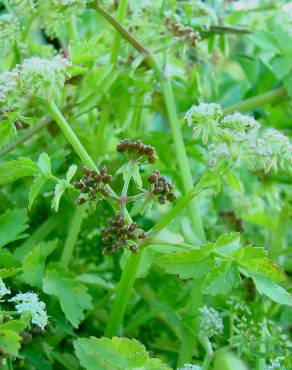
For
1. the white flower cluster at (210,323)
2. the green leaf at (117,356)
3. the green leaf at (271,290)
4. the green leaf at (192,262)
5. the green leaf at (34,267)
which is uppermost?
the green leaf at (192,262)

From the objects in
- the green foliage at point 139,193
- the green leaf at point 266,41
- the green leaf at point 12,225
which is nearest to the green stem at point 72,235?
the green foliage at point 139,193

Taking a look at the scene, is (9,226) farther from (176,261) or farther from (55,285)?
(176,261)

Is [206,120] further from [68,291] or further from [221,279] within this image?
[68,291]

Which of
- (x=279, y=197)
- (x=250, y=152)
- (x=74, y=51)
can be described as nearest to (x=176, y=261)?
Answer: (x=250, y=152)

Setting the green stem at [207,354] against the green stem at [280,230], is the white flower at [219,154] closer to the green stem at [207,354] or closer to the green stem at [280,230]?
the green stem at [207,354]

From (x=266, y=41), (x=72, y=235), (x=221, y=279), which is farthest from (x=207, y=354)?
(x=266, y=41)

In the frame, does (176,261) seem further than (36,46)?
No

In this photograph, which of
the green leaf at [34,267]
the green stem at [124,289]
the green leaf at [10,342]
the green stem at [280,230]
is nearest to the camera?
the green leaf at [10,342]
